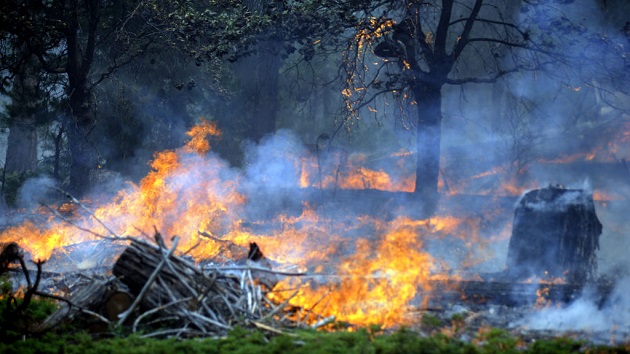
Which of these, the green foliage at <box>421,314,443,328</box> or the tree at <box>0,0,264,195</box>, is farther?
the tree at <box>0,0,264,195</box>

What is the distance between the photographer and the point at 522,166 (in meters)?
18.4

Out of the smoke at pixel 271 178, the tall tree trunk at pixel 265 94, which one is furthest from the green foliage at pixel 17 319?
the tall tree trunk at pixel 265 94

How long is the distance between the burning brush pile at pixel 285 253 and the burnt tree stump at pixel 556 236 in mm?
17

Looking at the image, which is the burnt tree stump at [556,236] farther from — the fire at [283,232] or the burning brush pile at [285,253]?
the fire at [283,232]

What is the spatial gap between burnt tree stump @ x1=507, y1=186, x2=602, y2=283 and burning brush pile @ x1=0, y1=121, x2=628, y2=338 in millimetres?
17

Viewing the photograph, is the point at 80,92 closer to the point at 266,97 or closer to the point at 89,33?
the point at 89,33

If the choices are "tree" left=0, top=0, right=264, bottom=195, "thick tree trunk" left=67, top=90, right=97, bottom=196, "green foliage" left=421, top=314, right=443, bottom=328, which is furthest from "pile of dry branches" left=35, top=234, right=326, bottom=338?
"thick tree trunk" left=67, top=90, right=97, bottom=196

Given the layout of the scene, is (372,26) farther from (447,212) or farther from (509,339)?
(509,339)

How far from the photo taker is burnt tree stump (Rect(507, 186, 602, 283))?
9.73 m

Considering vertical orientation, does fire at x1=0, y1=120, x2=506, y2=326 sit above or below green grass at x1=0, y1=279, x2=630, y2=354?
above

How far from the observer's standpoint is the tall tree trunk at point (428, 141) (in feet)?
43.4

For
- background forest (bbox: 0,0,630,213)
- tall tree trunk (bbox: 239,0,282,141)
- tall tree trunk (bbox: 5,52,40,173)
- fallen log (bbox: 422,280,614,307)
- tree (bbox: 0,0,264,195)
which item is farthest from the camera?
tall tree trunk (bbox: 239,0,282,141)

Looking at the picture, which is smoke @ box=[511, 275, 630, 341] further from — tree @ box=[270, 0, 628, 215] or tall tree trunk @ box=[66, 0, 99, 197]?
tall tree trunk @ box=[66, 0, 99, 197]

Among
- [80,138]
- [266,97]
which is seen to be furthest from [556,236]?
[80,138]
